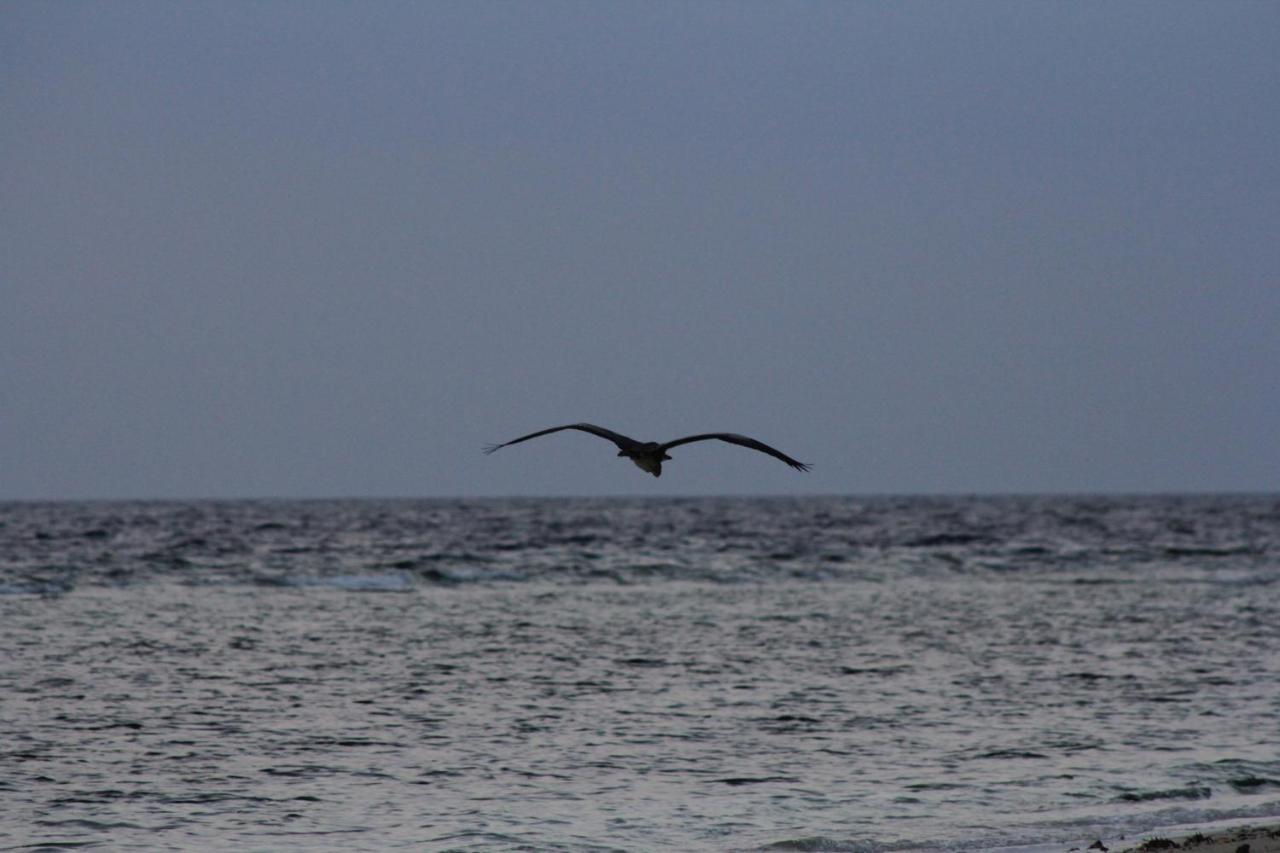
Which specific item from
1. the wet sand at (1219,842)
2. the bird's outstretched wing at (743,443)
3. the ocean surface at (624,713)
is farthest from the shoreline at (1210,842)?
the bird's outstretched wing at (743,443)

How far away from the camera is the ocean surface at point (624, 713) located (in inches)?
439

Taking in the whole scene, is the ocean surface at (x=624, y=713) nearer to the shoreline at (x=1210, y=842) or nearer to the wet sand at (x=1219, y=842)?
the shoreline at (x=1210, y=842)

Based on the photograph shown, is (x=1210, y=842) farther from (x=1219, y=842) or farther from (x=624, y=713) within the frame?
(x=624, y=713)

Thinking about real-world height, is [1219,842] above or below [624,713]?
above

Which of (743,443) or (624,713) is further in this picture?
(624,713)

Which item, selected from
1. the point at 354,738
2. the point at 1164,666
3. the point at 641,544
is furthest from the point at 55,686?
the point at 641,544

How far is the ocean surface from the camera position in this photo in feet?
36.6

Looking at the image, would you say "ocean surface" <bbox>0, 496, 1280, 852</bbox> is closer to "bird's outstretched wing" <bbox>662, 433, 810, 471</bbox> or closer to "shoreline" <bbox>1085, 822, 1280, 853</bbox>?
"shoreline" <bbox>1085, 822, 1280, 853</bbox>

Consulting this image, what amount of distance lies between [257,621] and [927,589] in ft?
54.9

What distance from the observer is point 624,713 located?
52.1ft

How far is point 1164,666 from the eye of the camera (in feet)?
65.4

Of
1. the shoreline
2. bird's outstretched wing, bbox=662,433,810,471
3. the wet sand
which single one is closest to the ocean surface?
the shoreline

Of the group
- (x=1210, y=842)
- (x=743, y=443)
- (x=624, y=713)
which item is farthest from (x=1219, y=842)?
(x=624, y=713)

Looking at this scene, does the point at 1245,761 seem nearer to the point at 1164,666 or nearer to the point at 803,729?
the point at 803,729
